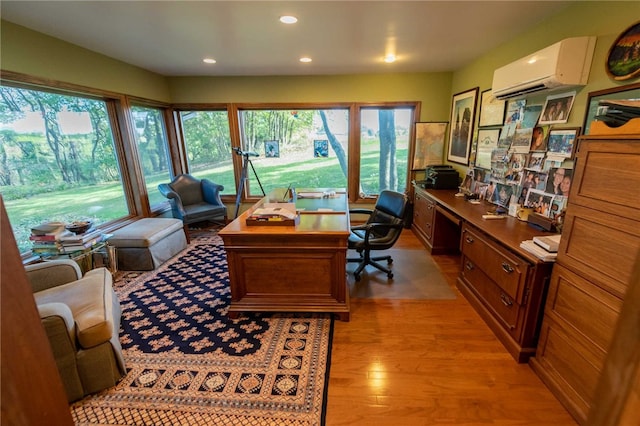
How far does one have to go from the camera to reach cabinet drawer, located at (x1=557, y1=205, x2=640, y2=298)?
1.24 meters

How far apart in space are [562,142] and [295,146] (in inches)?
143

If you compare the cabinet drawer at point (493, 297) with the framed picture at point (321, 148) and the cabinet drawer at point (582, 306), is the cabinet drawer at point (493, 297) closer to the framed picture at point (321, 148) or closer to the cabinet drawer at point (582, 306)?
the cabinet drawer at point (582, 306)

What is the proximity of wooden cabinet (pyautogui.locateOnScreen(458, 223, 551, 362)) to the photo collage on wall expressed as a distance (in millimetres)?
584

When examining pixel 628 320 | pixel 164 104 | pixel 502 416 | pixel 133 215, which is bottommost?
pixel 502 416

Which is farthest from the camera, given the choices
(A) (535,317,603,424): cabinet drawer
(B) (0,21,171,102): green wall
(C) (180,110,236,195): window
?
(C) (180,110,236,195): window

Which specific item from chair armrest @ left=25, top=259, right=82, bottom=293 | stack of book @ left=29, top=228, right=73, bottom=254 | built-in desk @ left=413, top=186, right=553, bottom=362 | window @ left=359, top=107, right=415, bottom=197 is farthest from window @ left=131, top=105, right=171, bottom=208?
built-in desk @ left=413, top=186, right=553, bottom=362

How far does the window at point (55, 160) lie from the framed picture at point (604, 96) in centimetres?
442

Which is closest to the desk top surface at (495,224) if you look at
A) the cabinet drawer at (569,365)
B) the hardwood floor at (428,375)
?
the cabinet drawer at (569,365)

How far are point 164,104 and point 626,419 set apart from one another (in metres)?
5.30

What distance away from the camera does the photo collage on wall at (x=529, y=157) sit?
2.10 m

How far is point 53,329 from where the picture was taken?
1446 mm

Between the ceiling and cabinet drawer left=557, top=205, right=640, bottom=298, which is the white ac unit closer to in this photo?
the ceiling

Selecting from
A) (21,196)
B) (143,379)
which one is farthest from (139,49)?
A: (143,379)

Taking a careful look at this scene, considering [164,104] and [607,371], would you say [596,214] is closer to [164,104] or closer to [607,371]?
[607,371]
